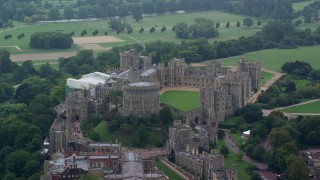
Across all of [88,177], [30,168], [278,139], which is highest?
[88,177]

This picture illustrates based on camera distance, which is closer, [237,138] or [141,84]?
[237,138]

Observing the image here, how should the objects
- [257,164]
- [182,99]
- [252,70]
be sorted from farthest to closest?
1. [252,70]
2. [182,99]
3. [257,164]

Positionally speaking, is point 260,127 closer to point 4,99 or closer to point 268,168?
point 268,168

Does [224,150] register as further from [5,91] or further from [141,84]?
[5,91]

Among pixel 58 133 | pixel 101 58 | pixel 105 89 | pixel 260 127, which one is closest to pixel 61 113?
pixel 105 89

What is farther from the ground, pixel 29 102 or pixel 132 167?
pixel 29 102

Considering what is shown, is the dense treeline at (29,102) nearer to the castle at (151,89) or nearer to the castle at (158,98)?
the castle at (158,98)

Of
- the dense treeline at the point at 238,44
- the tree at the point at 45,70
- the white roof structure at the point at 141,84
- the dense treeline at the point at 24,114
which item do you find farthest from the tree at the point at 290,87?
the tree at the point at 45,70

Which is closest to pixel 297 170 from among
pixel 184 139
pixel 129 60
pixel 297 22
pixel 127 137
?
pixel 184 139
